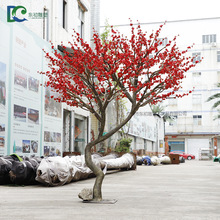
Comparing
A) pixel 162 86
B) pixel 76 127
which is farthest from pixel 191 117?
pixel 162 86

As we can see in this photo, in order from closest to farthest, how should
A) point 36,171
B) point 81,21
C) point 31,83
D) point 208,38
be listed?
point 36,171 < point 31,83 < point 81,21 < point 208,38

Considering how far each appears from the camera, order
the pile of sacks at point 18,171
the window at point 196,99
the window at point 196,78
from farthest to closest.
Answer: the window at point 196,78 → the window at point 196,99 → the pile of sacks at point 18,171

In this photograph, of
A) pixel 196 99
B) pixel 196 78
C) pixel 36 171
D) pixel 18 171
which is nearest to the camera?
pixel 18 171

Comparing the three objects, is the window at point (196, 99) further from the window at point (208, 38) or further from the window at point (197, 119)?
the window at point (208, 38)

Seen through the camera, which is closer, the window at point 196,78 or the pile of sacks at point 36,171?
the pile of sacks at point 36,171

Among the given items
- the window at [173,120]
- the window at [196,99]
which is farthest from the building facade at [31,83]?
the window at [173,120]

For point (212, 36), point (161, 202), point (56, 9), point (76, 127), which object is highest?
point (212, 36)

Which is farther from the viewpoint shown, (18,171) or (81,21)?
(81,21)

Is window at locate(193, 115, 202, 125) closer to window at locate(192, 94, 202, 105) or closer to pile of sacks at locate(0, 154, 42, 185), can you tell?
window at locate(192, 94, 202, 105)

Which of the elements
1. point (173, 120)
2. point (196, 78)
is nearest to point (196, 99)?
point (196, 78)

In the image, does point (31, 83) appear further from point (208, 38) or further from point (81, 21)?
point (208, 38)

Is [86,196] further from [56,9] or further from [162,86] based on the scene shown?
[56,9]

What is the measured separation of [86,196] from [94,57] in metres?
2.46

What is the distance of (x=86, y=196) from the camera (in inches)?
254
